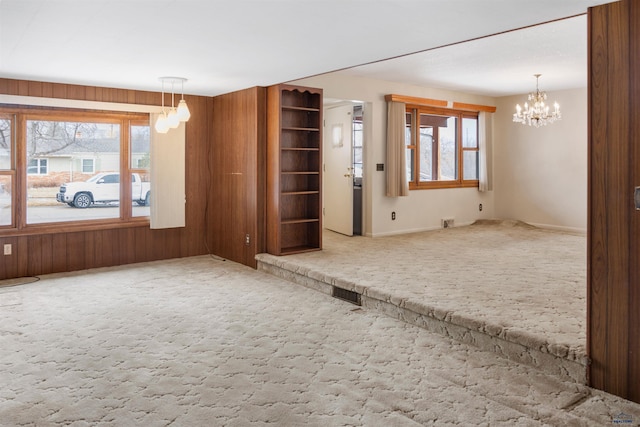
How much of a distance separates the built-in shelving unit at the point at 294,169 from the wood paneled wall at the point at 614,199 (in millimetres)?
3673

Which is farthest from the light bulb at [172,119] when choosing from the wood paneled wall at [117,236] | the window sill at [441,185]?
the window sill at [441,185]

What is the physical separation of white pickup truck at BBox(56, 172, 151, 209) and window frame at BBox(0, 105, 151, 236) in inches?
3.2

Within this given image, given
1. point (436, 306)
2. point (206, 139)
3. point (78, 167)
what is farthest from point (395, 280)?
point (78, 167)

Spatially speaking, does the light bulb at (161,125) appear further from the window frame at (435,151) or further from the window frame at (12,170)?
the window frame at (435,151)

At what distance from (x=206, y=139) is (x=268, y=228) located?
1.64 meters

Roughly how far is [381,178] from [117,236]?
3.87 m

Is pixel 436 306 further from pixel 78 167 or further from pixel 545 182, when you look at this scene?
pixel 545 182

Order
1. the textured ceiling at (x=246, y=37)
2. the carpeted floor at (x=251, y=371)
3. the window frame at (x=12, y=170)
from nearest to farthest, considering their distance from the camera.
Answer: the carpeted floor at (x=251, y=371) < the textured ceiling at (x=246, y=37) < the window frame at (x=12, y=170)

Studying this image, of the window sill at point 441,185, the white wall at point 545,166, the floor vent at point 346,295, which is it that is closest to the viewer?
the floor vent at point 346,295

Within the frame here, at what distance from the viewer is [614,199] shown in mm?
2713

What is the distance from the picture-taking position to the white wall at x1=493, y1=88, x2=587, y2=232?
8.06 meters

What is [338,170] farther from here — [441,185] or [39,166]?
[39,166]

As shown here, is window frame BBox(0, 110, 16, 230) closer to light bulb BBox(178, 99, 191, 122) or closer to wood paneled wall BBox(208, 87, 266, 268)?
light bulb BBox(178, 99, 191, 122)

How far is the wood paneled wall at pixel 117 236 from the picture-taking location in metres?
5.47
